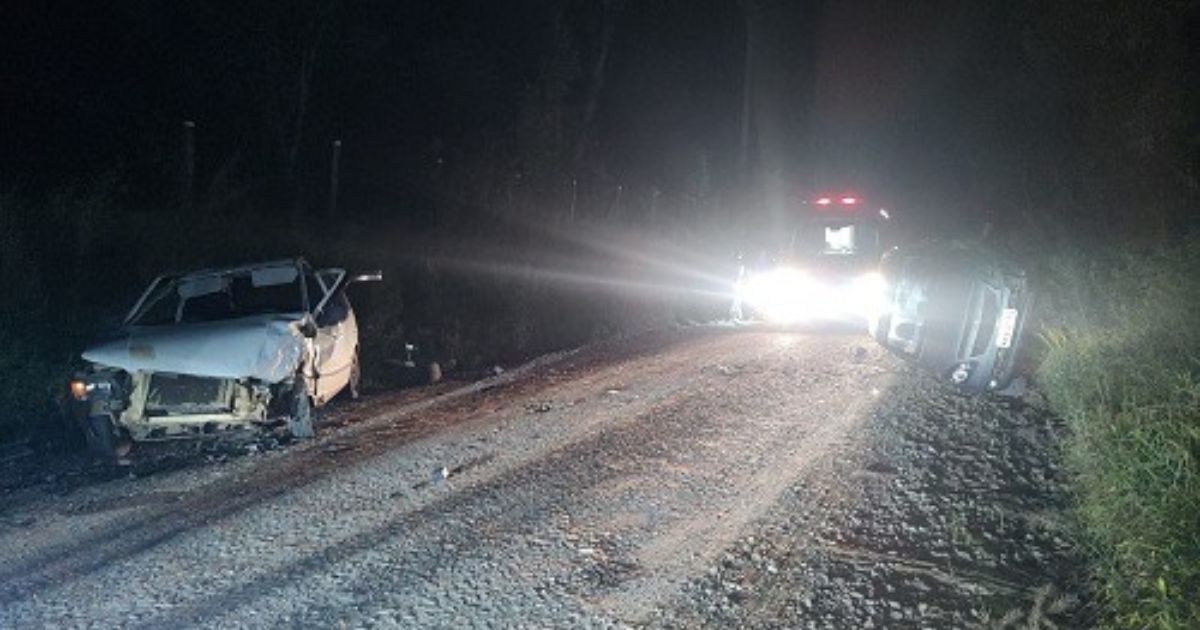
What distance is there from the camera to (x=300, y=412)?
7.92 metres

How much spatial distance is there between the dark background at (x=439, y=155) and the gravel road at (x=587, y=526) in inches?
134

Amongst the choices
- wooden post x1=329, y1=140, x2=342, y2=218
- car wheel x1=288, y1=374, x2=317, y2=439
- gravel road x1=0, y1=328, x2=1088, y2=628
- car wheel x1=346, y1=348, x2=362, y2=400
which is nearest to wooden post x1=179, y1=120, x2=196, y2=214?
wooden post x1=329, y1=140, x2=342, y2=218

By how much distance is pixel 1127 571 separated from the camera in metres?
4.51

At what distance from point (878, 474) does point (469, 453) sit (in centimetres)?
332

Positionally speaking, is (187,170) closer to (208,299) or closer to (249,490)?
(208,299)

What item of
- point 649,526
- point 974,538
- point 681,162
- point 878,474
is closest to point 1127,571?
point 974,538

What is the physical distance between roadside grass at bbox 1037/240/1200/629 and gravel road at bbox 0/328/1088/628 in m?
0.27

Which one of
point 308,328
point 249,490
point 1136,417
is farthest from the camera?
point 308,328

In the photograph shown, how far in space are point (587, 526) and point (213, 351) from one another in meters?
3.72

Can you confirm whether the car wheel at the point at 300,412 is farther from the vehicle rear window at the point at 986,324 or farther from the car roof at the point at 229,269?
the vehicle rear window at the point at 986,324

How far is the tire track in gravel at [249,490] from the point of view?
5.08 metres

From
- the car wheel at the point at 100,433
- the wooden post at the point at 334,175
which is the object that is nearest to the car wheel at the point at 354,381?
the car wheel at the point at 100,433

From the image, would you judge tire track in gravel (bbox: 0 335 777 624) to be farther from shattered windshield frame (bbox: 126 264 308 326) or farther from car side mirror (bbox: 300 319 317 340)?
shattered windshield frame (bbox: 126 264 308 326)

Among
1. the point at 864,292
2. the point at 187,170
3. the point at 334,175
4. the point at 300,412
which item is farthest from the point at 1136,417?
the point at 334,175
